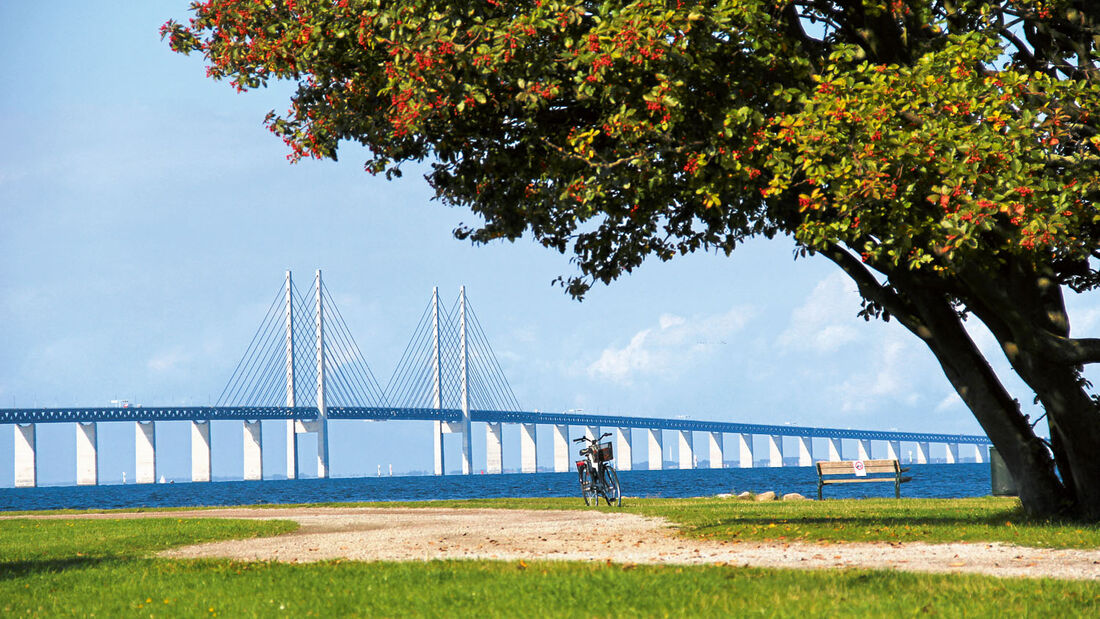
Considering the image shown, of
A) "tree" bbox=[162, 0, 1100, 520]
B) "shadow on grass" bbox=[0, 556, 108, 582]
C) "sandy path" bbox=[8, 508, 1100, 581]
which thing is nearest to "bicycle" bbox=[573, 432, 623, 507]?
"sandy path" bbox=[8, 508, 1100, 581]

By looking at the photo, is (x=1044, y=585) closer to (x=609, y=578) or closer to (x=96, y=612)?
(x=609, y=578)

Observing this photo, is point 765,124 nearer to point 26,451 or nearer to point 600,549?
point 600,549

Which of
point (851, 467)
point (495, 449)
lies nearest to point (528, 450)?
point (495, 449)

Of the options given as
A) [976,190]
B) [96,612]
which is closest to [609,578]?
[96,612]

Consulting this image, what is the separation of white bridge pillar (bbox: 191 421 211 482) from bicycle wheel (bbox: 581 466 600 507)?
6636 centimetres

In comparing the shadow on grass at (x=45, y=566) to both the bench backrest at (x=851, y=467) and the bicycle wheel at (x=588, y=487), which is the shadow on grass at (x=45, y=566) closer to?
the bicycle wheel at (x=588, y=487)

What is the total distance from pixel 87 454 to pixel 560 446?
36.2m

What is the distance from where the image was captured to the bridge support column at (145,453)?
8156 cm

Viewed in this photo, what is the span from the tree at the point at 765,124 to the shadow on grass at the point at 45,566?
4.02 meters

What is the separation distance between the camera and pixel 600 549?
1047 cm

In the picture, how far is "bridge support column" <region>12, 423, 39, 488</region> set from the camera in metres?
82.2

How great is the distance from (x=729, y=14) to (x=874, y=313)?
5521 millimetres

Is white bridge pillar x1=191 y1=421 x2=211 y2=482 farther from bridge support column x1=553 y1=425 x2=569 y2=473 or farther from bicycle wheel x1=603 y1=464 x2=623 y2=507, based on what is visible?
bicycle wheel x1=603 y1=464 x2=623 y2=507

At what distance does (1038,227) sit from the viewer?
28.0 ft
